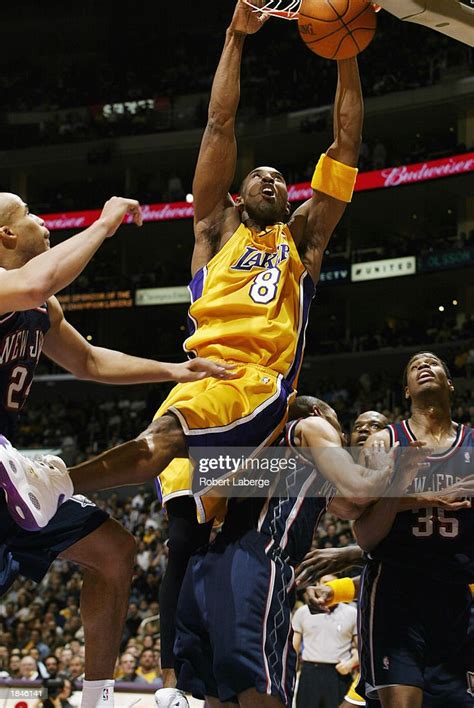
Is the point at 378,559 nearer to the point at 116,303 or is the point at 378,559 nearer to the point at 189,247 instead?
the point at 116,303

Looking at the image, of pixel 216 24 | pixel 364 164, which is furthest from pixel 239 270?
pixel 216 24

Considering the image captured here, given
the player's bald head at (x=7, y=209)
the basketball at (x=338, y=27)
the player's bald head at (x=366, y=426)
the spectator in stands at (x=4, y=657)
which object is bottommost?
the spectator in stands at (x=4, y=657)

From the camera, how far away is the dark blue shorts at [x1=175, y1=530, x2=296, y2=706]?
3.50m

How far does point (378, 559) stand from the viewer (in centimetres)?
441

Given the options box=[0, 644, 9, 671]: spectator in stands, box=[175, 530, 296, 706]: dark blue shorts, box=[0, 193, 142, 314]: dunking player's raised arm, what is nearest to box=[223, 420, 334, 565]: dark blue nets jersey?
box=[175, 530, 296, 706]: dark blue shorts

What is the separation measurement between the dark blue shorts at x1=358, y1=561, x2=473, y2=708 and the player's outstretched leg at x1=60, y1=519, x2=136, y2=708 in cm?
123

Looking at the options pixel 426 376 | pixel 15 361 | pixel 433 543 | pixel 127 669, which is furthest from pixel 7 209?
pixel 127 669

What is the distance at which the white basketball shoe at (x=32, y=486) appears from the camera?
311 cm

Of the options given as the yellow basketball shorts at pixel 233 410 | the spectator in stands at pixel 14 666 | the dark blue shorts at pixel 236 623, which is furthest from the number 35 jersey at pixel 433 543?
the spectator in stands at pixel 14 666

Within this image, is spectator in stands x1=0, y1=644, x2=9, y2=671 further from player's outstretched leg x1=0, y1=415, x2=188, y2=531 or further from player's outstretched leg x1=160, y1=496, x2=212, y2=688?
player's outstretched leg x1=0, y1=415, x2=188, y2=531

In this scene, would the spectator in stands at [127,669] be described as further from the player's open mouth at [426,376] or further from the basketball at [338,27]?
the basketball at [338,27]

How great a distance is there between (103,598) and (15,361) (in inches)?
37.9

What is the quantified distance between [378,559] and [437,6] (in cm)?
247

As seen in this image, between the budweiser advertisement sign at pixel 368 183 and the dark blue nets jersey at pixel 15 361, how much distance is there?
17314mm
